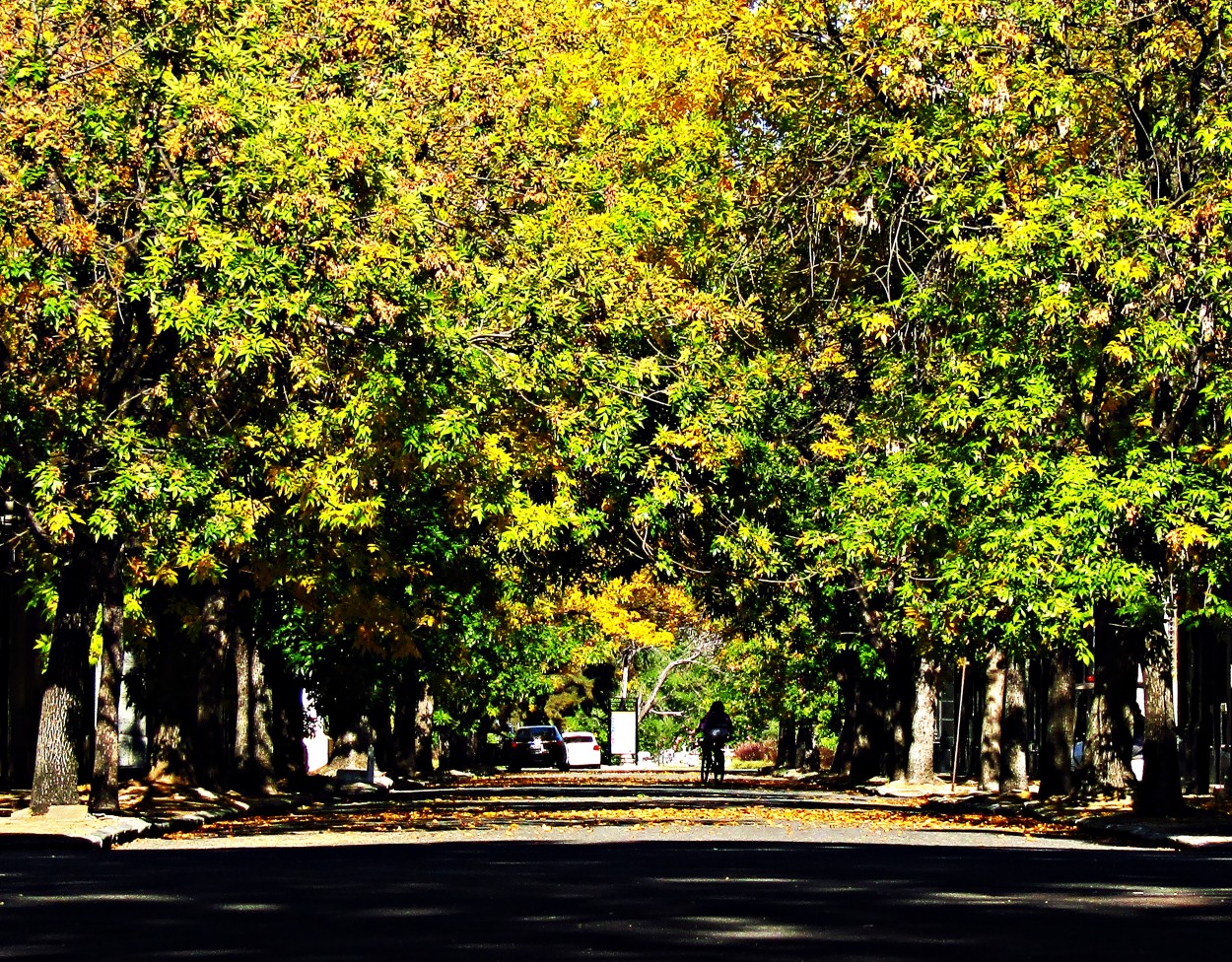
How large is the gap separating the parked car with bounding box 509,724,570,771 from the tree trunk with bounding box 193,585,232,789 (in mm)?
44924

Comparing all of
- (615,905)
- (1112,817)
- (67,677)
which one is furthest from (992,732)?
(615,905)

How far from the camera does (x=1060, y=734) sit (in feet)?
117

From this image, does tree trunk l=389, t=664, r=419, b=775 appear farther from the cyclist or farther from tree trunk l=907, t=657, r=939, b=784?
tree trunk l=907, t=657, r=939, b=784

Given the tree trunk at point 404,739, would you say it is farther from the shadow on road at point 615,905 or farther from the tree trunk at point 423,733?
the shadow on road at point 615,905

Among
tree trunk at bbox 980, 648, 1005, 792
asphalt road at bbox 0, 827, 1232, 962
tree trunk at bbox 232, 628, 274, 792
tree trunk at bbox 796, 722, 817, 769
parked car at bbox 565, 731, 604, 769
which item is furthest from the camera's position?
parked car at bbox 565, 731, 604, 769

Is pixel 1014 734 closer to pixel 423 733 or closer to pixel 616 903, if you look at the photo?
pixel 423 733

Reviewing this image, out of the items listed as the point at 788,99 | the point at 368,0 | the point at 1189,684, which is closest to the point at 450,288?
the point at 368,0

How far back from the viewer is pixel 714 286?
112ft

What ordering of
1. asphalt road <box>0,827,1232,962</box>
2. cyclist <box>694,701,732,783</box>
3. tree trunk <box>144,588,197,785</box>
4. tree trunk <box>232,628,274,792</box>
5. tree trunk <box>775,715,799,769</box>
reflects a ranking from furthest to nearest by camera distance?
tree trunk <box>775,715,799,769</box>
cyclist <box>694,701,732,783</box>
tree trunk <box>232,628,274,792</box>
tree trunk <box>144,588,197,785</box>
asphalt road <box>0,827,1232,962</box>

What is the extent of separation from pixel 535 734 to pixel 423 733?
17729mm

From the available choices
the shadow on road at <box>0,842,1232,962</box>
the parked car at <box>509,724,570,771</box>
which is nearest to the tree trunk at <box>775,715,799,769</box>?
the parked car at <box>509,724,570,771</box>

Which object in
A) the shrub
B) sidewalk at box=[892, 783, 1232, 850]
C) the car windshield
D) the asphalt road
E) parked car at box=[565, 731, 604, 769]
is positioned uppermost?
the asphalt road

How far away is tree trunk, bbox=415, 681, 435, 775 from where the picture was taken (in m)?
63.7

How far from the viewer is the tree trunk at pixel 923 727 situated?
140ft
